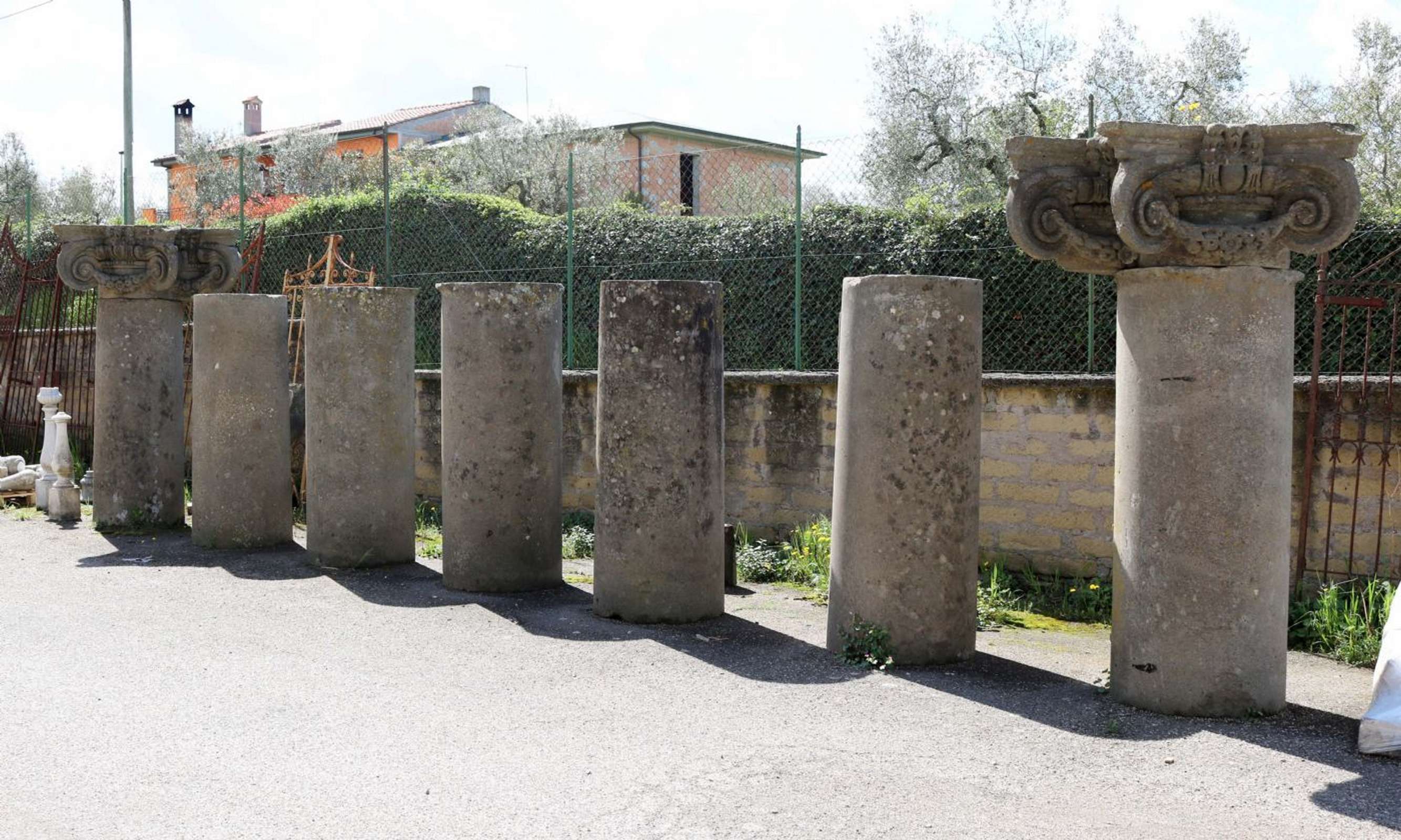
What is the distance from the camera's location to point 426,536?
10.2 meters

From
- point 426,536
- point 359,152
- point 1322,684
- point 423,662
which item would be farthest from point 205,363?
point 359,152

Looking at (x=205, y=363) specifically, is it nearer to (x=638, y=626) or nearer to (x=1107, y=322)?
(x=638, y=626)

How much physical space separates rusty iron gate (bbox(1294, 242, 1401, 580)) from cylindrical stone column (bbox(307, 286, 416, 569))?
222 inches

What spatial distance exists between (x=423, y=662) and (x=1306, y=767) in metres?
3.82

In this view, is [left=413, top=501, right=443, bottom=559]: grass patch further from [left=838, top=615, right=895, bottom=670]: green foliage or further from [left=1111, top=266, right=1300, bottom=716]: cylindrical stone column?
[left=1111, top=266, right=1300, bottom=716]: cylindrical stone column

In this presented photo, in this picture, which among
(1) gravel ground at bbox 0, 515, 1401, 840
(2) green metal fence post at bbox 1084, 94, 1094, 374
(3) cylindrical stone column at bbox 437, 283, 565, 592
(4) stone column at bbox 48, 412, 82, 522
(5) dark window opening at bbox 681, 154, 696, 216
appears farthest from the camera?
(5) dark window opening at bbox 681, 154, 696, 216

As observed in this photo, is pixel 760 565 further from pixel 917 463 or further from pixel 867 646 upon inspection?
pixel 917 463

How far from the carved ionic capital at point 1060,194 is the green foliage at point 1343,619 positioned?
2.42m

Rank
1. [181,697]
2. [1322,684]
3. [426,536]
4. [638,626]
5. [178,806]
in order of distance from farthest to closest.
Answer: [426,536] < [638,626] < [1322,684] < [181,697] < [178,806]

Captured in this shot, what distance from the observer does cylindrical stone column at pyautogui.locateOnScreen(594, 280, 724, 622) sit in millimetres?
6957

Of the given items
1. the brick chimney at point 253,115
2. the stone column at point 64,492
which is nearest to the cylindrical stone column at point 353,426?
the stone column at point 64,492

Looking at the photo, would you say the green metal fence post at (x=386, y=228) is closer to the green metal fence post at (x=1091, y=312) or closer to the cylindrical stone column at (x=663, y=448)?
the cylindrical stone column at (x=663, y=448)

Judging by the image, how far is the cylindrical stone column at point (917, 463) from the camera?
6066 mm

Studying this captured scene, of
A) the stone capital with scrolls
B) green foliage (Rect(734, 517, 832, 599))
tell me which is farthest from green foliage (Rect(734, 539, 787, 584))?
the stone capital with scrolls
